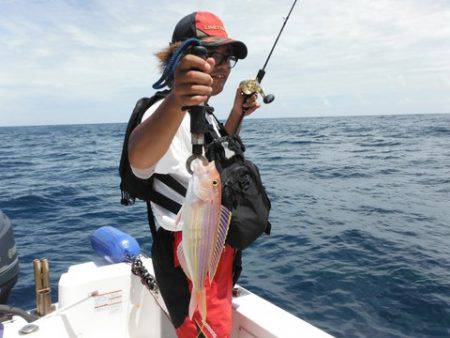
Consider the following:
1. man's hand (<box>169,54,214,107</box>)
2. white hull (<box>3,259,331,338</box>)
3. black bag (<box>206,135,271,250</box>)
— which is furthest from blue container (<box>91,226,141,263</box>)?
man's hand (<box>169,54,214,107</box>)

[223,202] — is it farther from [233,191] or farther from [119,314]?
[119,314]

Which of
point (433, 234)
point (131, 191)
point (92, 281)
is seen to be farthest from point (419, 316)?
point (131, 191)

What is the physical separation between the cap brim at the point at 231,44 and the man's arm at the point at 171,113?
24.0 inches

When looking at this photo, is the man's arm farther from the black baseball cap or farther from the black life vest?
the black baseball cap

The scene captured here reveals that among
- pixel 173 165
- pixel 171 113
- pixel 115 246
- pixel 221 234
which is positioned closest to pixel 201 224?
pixel 221 234

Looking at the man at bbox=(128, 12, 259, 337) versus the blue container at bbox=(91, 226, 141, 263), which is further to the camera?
the blue container at bbox=(91, 226, 141, 263)

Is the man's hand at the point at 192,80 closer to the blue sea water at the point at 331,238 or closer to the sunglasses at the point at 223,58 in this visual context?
the sunglasses at the point at 223,58

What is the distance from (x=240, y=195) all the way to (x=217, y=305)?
25.5 inches

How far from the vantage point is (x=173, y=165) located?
2066 millimetres

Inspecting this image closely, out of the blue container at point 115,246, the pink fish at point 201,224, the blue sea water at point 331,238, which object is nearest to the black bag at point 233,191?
the pink fish at point 201,224

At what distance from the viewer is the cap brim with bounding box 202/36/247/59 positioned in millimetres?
2154

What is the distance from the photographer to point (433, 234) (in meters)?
8.52

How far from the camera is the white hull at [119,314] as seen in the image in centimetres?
293

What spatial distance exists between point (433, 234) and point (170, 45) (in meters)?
8.21
